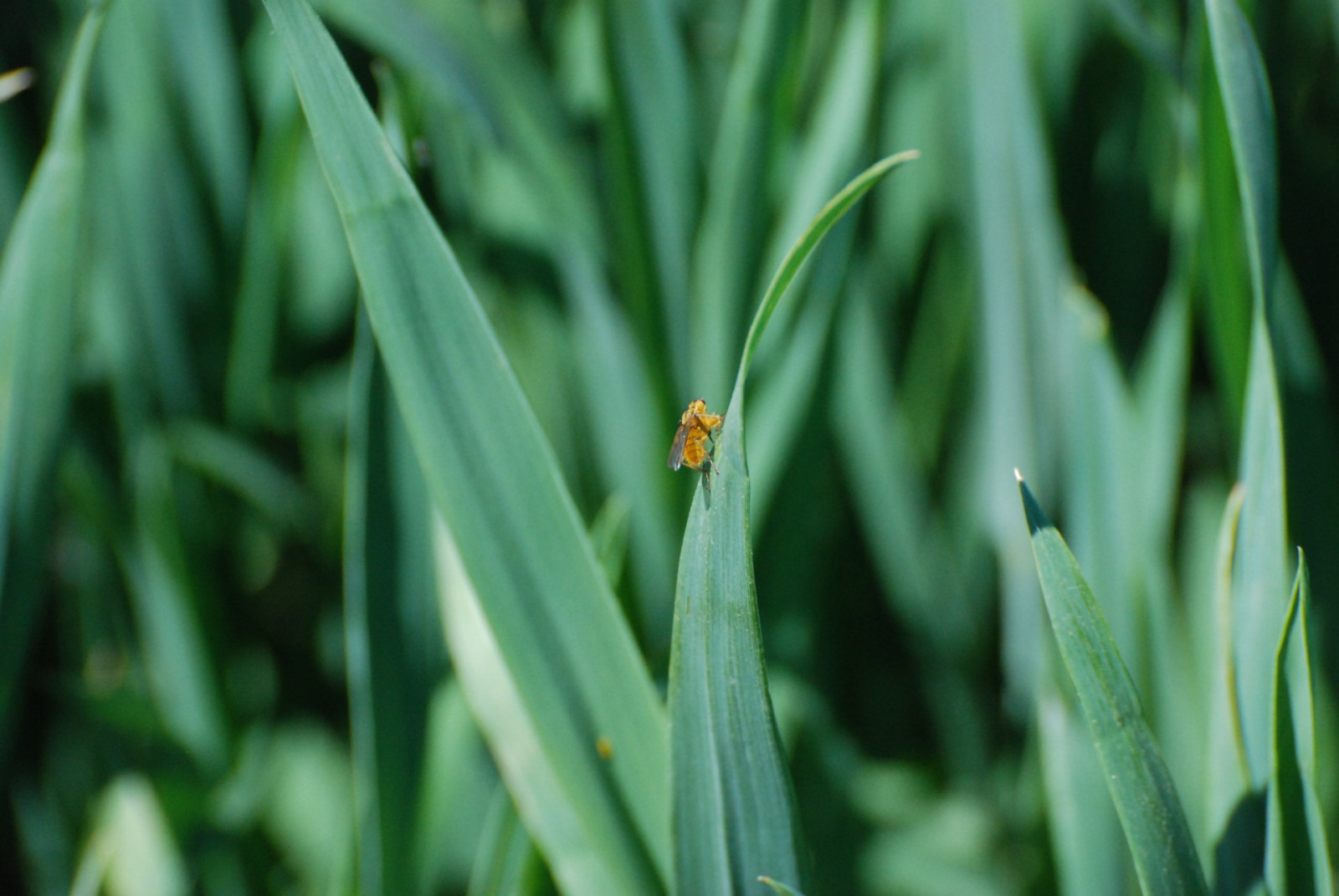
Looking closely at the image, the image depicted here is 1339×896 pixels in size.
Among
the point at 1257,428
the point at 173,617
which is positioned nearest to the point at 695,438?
the point at 1257,428

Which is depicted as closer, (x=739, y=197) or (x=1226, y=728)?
(x=1226, y=728)

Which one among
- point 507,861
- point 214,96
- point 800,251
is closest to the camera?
point 800,251

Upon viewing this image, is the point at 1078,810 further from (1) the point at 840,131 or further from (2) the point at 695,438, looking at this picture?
(1) the point at 840,131

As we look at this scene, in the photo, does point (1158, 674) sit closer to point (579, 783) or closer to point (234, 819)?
point (579, 783)

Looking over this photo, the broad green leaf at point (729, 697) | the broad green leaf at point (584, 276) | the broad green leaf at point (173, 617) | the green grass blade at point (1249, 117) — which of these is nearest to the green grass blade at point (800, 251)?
the broad green leaf at point (729, 697)

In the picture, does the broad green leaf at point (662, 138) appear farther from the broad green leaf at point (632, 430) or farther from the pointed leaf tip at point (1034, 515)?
the pointed leaf tip at point (1034, 515)

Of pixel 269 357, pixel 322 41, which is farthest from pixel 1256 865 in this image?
pixel 269 357

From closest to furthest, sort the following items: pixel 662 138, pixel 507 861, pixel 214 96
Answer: pixel 507 861, pixel 662 138, pixel 214 96

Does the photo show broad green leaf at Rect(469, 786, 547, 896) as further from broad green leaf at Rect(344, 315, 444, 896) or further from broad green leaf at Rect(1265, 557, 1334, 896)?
broad green leaf at Rect(1265, 557, 1334, 896)
